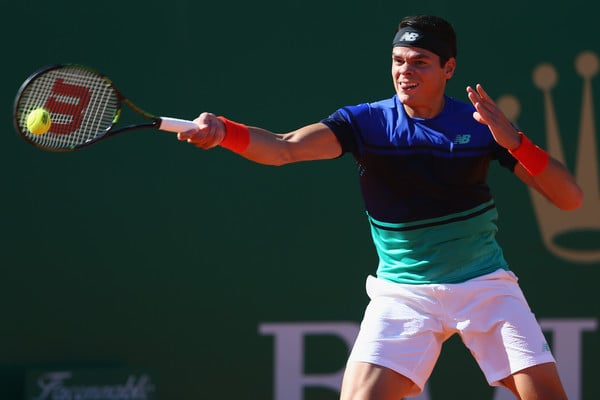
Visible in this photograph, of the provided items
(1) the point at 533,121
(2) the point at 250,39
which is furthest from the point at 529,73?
(2) the point at 250,39

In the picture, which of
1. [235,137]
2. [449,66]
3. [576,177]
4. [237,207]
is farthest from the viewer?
[576,177]

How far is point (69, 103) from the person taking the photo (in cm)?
407

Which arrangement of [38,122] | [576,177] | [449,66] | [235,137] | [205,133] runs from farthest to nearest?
[576,177] → [449,66] → [38,122] → [235,137] → [205,133]

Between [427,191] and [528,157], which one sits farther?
[427,191]

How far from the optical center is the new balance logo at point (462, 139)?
4.01m

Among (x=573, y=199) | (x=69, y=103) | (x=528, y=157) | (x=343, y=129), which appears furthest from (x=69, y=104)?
(x=573, y=199)

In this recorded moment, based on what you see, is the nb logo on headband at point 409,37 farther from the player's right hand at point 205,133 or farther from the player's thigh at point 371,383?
the player's thigh at point 371,383

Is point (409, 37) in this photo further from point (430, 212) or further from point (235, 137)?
point (235, 137)

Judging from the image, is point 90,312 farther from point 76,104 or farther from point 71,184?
point 76,104

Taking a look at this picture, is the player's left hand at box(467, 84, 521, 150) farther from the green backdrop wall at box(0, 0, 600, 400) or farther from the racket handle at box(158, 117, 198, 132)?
the green backdrop wall at box(0, 0, 600, 400)

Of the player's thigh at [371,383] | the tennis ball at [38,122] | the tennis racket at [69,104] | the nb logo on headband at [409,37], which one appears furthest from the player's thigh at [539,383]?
the tennis ball at [38,122]

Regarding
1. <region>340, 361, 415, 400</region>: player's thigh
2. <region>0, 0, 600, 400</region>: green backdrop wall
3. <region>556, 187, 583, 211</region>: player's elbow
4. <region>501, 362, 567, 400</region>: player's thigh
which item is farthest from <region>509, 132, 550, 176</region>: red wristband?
<region>0, 0, 600, 400</region>: green backdrop wall

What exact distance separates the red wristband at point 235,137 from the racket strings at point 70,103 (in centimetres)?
43

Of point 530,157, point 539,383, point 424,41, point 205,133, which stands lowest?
point 539,383
